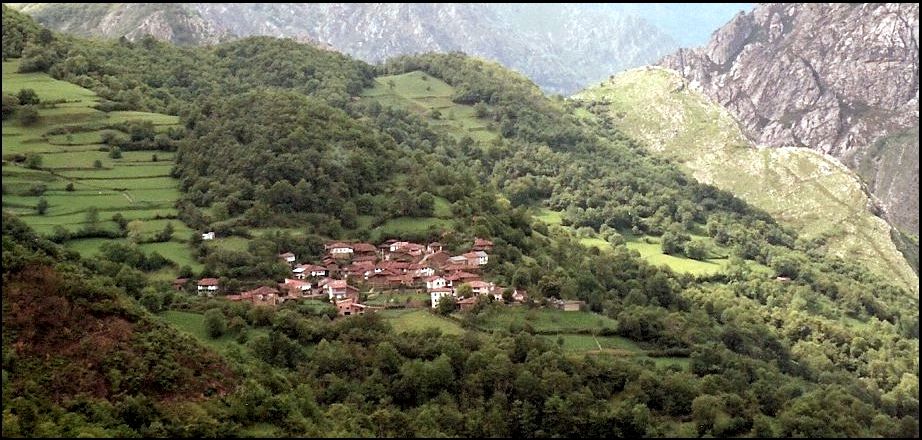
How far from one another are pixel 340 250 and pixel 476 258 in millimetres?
7316

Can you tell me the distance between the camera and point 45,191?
49.6m

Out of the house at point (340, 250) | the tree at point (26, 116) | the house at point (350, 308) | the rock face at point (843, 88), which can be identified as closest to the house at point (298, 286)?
the house at point (350, 308)

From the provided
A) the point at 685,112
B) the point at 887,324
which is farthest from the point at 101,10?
the point at 887,324

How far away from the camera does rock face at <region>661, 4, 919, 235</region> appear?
6545 inches

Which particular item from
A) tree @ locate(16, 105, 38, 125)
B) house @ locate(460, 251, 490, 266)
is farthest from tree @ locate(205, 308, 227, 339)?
tree @ locate(16, 105, 38, 125)

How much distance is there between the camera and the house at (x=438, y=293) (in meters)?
42.7

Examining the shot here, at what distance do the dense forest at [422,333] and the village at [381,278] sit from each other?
122 cm

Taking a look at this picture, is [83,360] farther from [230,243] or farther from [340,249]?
[340,249]

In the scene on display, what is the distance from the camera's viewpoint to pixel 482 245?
49719 mm

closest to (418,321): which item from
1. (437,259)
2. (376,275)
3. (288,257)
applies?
(376,275)

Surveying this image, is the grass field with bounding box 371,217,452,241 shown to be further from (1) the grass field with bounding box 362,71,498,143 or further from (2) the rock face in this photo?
(2) the rock face

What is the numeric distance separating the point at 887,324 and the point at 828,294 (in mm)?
7787

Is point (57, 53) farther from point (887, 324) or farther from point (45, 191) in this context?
point (887, 324)

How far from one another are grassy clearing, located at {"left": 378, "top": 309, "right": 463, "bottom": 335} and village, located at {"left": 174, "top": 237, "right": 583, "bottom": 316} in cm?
91
